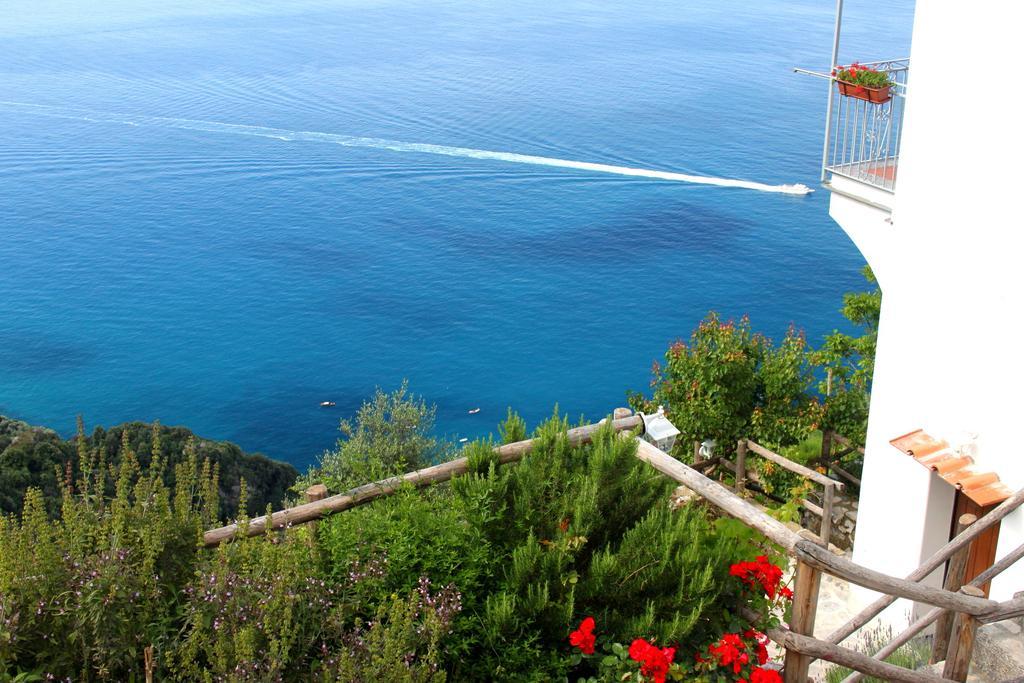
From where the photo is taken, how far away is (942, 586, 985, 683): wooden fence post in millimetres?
4043

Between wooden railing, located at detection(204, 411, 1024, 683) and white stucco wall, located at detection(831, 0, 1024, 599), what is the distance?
2480 millimetres

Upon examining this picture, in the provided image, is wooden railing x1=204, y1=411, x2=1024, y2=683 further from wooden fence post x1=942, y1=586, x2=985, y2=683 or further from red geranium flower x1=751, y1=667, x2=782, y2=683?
red geranium flower x1=751, y1=667, x2=782, y2=683

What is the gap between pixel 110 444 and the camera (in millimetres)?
22844

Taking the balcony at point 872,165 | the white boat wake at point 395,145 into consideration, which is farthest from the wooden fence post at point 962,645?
the white boat wake at point 395,145

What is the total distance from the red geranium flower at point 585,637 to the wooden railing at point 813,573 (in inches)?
31.1

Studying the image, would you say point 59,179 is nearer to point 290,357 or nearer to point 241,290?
point 241,290

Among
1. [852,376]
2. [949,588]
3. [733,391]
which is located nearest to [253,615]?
[949,588]

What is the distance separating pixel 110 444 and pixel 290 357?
14.8 meters

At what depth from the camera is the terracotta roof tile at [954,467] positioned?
712 cm

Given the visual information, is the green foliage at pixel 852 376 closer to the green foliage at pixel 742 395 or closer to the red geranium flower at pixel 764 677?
the green foliage at pixel 742 395

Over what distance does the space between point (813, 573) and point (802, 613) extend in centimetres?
21

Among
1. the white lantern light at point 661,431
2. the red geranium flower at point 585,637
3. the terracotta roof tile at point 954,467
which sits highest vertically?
the red geranium flower at point 585,637

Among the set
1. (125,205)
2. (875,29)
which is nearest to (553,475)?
(125,205)

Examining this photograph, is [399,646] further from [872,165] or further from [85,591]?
[872,165]
